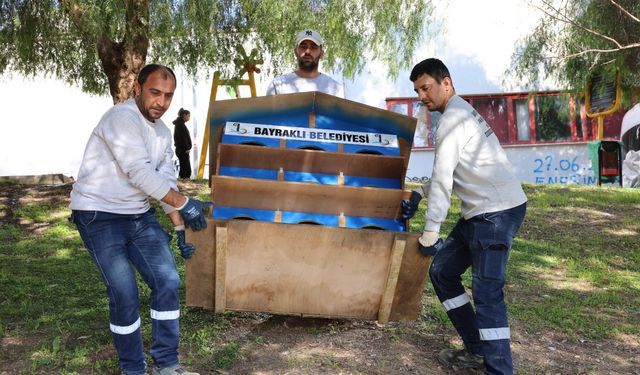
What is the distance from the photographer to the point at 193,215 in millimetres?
3490

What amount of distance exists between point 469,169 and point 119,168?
5.76 ft

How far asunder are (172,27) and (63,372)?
5.77 metres

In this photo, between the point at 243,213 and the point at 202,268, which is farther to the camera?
the point at 243,213

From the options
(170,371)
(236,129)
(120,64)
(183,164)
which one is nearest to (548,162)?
(183,164)

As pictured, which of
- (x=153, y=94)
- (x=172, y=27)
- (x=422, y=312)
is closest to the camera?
(x=153, y=94)

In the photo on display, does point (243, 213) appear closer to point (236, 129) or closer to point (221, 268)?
point (221, 268)

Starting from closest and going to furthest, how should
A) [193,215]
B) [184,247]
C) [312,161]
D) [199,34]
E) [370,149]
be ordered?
1. [193,215]
2. [184,247]
3. [312,161]
4. [370,149]
5. [199,34]

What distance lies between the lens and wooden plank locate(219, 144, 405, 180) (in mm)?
4094

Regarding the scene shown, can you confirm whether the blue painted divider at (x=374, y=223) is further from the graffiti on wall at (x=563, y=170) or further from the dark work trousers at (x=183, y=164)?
the graffiti on wall at (x=563, y=170)

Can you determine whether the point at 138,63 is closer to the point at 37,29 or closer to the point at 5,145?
the point at 37,29

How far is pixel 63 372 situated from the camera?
3.72m

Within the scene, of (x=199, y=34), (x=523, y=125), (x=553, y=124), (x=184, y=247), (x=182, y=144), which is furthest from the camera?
(x=523, y=125)

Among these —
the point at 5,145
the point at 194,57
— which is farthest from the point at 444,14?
the point at 5,145

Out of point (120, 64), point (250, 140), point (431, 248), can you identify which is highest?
point (120, 64)
